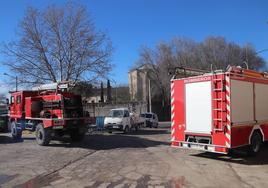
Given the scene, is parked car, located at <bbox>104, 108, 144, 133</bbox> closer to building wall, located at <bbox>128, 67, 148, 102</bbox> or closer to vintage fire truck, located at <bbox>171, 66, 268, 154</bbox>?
vintage fire truck, located at <bbox>171, 66, 268, 154</bbox>

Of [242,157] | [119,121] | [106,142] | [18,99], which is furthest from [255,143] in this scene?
[119,121]

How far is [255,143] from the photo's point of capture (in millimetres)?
13406

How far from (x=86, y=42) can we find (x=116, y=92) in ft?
191

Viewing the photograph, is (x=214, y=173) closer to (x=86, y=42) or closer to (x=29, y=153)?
(x=29, y=153)

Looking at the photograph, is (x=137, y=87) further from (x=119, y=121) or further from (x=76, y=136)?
(x=76, y=136)

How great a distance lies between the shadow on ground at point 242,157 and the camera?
12.4 meters

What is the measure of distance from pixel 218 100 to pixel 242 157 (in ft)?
8.61

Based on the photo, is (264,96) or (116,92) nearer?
(264,96)

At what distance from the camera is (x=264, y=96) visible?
13875mm

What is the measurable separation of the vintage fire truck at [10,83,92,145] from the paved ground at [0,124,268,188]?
2.82 m

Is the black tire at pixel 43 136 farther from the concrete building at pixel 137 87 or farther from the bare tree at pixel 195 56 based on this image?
the concrete building at pixel 137 87

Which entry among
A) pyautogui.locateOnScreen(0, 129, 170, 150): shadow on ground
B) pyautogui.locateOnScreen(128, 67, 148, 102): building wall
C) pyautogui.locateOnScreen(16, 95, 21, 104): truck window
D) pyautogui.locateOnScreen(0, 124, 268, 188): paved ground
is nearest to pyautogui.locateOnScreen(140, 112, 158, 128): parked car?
pyautogui.locateOnScreen(0, 129, 170, 150): shadow on ground

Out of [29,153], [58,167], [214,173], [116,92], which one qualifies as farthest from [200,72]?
[116,92]

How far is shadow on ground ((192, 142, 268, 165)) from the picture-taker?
1241 centimetres
